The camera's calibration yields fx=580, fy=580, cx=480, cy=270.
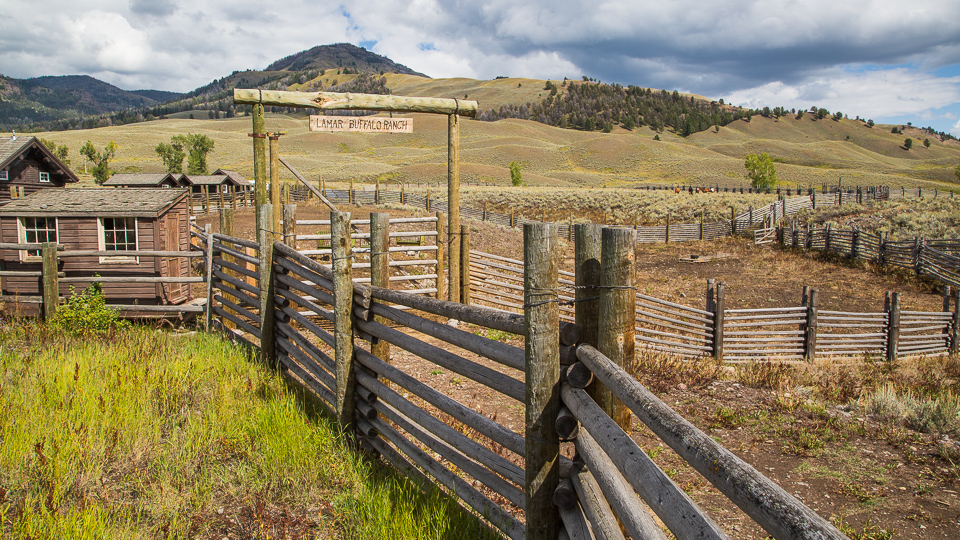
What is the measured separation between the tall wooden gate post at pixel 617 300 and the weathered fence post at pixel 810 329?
1054 cm

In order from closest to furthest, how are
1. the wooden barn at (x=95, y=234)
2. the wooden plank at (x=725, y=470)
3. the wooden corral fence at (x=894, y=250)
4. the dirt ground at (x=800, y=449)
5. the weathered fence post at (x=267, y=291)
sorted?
the wooden plank at (x=725, y=470), the dirt ground at (x=800, y=449), the weathered fence post at (x=267, y=291), the wooden barn at (x=95, y=234), the wooden corral fence at (x=894, y=250)

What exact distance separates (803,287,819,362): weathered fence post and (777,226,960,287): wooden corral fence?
31.5ft

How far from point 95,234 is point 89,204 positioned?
635 mm

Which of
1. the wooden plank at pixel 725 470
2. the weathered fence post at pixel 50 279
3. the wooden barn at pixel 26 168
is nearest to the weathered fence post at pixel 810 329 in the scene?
the wooden plank at pixel 725 470

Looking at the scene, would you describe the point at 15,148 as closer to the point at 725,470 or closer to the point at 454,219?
the point at 454,219

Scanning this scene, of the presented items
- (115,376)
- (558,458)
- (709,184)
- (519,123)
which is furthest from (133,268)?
(519,123)

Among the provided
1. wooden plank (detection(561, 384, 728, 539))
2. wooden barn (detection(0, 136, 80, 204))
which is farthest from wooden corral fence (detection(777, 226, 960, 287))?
wooden barn (detection(0, 136, 80, 204))

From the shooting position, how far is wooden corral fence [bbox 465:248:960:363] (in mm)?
10367

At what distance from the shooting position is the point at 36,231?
1167 cm

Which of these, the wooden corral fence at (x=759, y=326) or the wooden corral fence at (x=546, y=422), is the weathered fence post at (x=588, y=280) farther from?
the wooden corral fence at (x=759, y=326)

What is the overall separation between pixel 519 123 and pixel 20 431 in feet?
468

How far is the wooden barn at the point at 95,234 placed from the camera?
11.5 m

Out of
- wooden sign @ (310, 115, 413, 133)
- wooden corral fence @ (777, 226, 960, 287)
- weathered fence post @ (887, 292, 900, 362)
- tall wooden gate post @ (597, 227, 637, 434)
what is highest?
wooden sign @ (310, 115, 413, 133)

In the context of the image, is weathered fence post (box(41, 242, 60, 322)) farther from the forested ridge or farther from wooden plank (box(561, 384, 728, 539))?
the forested ridge
